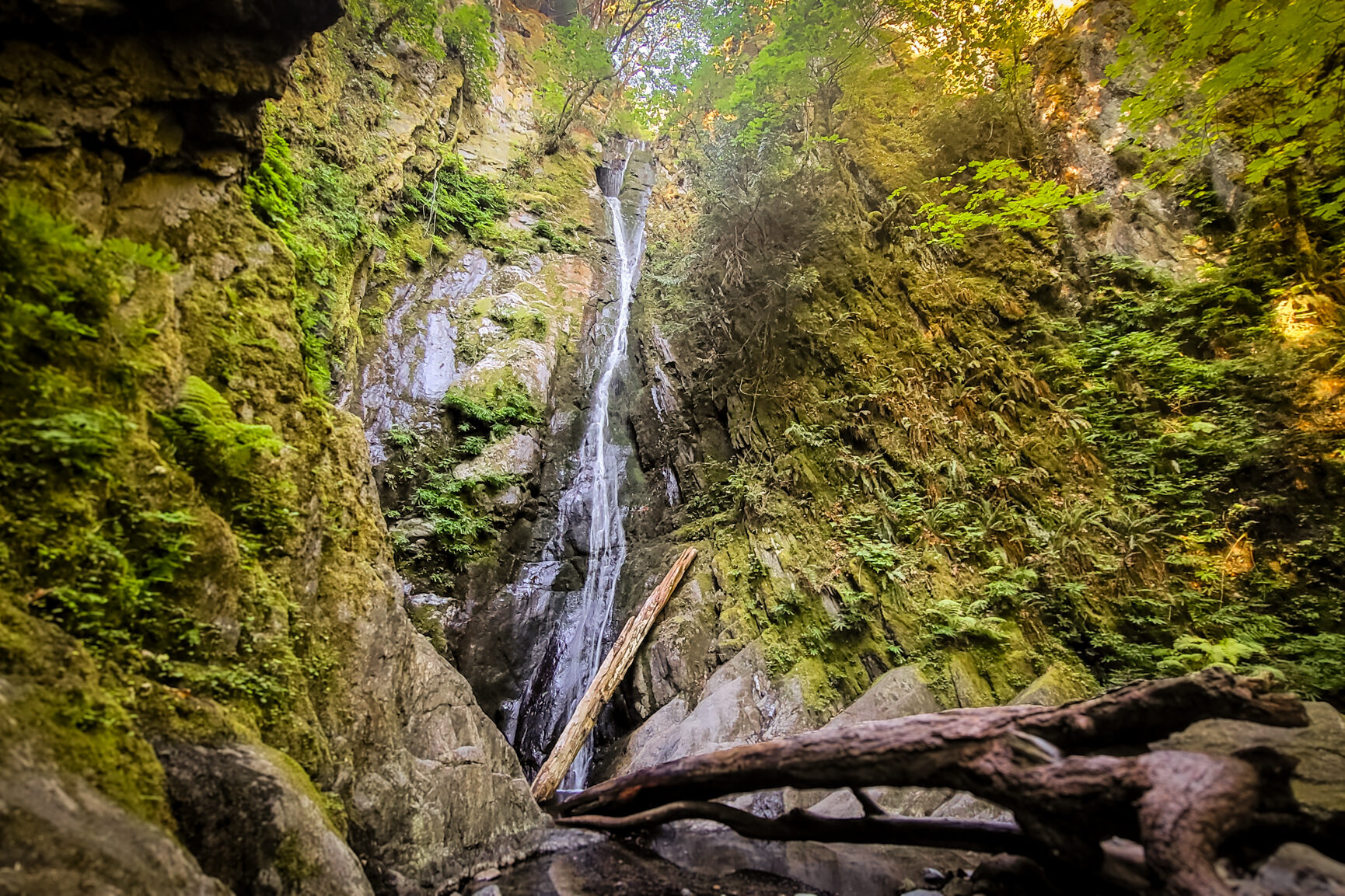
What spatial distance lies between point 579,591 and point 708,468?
342 cm

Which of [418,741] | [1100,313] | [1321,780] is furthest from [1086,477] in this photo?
[418,741]

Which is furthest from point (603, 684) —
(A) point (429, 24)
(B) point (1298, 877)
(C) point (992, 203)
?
(A) point (429, 24)

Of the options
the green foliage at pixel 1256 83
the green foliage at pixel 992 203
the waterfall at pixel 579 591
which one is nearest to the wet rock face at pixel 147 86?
the waterfall at pixel 579 591

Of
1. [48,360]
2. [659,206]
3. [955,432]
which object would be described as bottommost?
[955,432]

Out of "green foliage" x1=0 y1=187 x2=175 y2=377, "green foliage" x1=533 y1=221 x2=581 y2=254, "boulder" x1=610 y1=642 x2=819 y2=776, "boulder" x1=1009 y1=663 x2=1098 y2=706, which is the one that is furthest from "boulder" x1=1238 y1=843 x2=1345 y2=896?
"green foliage" x1=533 y1=221 x2=581 y2=254

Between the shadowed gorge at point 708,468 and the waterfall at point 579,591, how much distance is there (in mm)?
87

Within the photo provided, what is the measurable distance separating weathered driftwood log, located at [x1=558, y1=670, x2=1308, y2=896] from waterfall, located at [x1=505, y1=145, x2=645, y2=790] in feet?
16.8

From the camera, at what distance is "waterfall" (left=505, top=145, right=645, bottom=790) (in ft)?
26.8

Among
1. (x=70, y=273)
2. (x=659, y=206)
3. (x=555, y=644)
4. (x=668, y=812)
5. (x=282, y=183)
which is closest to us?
(x=70, y=273)

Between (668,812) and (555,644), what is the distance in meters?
5.48

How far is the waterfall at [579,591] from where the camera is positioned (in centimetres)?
817

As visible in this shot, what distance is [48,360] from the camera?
2439 millimetres

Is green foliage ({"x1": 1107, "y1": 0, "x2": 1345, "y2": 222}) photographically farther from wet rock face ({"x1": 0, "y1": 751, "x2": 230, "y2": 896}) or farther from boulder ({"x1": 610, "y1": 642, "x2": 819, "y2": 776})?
wet rock face ({"x1": 0, "y1": 751, "x2": 230, "y2": 896})

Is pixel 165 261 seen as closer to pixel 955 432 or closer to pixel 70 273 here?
pixel 70 273
